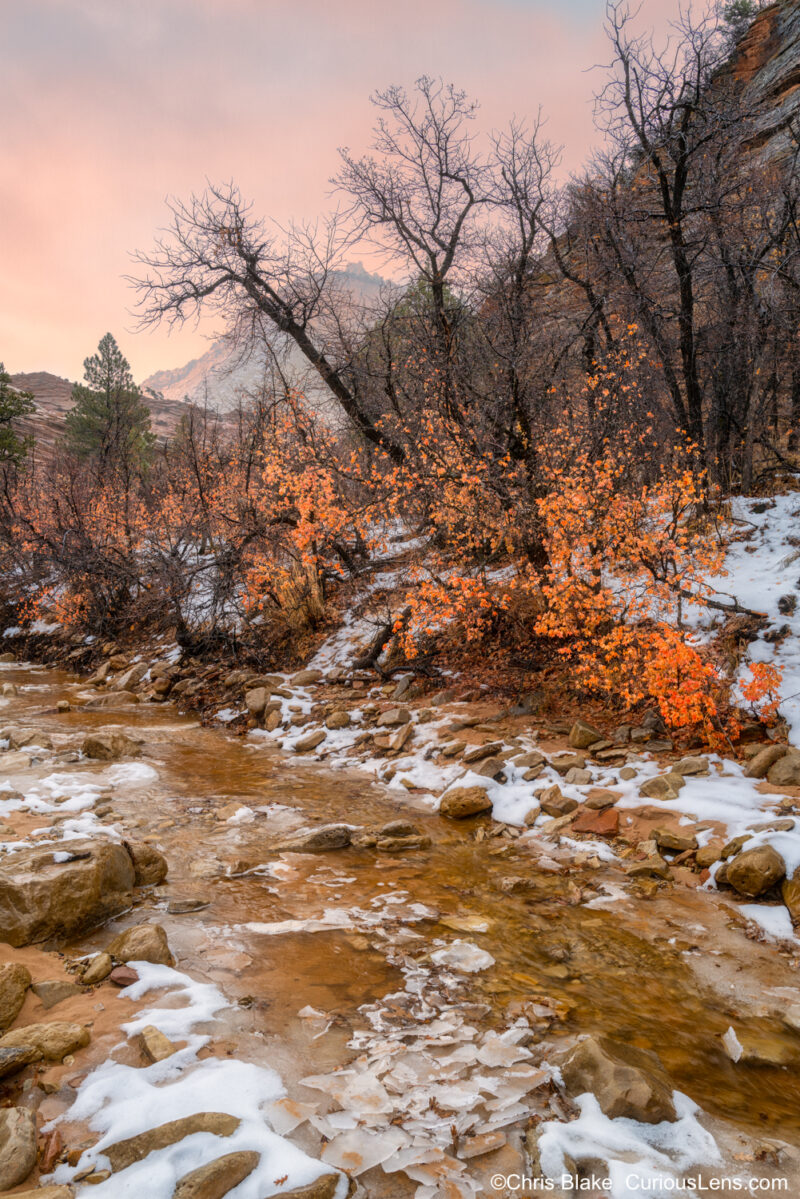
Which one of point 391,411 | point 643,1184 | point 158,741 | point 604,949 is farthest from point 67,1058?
point 391,411

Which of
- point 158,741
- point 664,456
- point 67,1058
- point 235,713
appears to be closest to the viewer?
point 67,1058

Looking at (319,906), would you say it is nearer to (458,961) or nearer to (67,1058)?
(458,961)

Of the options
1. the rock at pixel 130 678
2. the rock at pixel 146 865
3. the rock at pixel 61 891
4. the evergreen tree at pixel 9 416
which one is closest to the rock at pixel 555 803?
the rock at pixel 146 865

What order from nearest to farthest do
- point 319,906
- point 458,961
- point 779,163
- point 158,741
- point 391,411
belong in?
point 458,961 < point 319,906 < point 158,741 < point 391,411 < point 779,163

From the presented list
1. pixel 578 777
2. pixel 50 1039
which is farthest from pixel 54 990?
pixel 578 777

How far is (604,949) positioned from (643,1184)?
1764 mm

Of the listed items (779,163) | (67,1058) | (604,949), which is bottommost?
(604,949)

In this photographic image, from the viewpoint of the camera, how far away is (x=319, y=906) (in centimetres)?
434

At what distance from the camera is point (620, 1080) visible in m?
2.55

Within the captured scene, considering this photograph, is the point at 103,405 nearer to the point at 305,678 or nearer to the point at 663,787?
the point at 305,678

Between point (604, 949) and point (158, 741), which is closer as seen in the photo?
point (604, 949)

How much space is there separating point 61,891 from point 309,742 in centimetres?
512

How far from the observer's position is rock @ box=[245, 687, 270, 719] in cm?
999

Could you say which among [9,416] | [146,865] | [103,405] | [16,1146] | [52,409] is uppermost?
[52,409]
